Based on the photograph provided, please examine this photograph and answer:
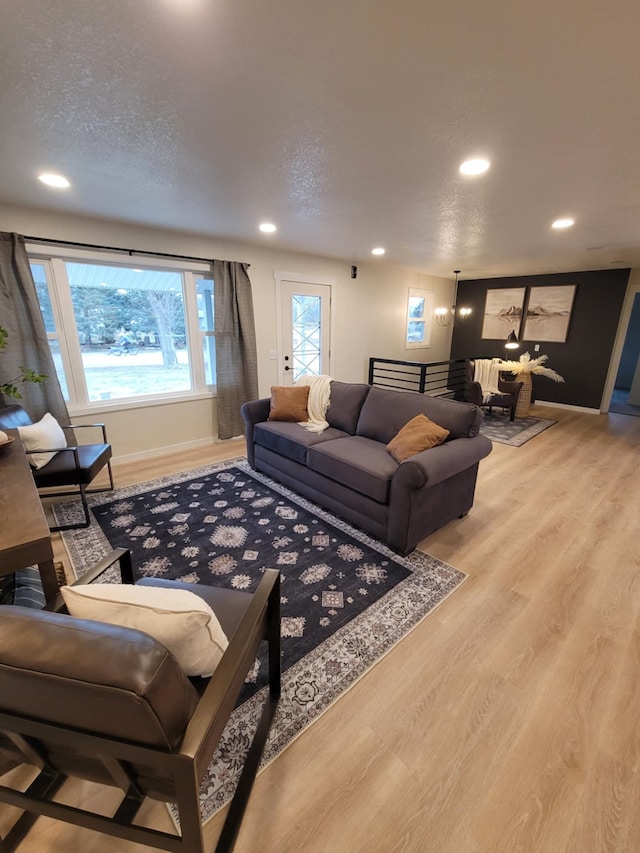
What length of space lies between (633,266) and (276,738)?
7328 mm

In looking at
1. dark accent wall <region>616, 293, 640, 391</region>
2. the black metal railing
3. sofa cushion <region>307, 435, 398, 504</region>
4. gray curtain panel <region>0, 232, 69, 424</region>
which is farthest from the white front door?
dark accent wall <region>616, 293, 640, 391</region>

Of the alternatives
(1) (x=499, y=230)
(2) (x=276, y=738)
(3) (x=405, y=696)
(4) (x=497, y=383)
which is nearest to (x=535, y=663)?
(3) (x=405, y=696)

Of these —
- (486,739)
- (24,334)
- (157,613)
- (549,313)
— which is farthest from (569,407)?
(24,334)

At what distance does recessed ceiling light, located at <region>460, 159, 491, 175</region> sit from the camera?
2.04 m

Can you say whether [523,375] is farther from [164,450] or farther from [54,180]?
[54,180]

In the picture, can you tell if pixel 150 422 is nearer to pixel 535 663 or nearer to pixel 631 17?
pixel 535 663

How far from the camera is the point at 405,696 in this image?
1461 mm

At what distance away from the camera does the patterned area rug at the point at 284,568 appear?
1.43m

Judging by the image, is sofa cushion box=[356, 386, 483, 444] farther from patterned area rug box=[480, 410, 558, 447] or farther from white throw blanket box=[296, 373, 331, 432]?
patterned area rug box=[480, 410, 558, 447]

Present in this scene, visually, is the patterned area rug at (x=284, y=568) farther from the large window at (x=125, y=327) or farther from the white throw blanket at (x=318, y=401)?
the large window at (x=125, y=327)

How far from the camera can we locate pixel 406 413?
2.94 metres

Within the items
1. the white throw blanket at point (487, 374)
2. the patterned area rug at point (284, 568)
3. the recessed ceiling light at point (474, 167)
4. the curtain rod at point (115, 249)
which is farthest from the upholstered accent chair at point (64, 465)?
the white throw blanket at point (487, 374)

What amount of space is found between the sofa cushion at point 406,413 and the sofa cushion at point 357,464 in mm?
148

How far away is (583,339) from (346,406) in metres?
5.13
